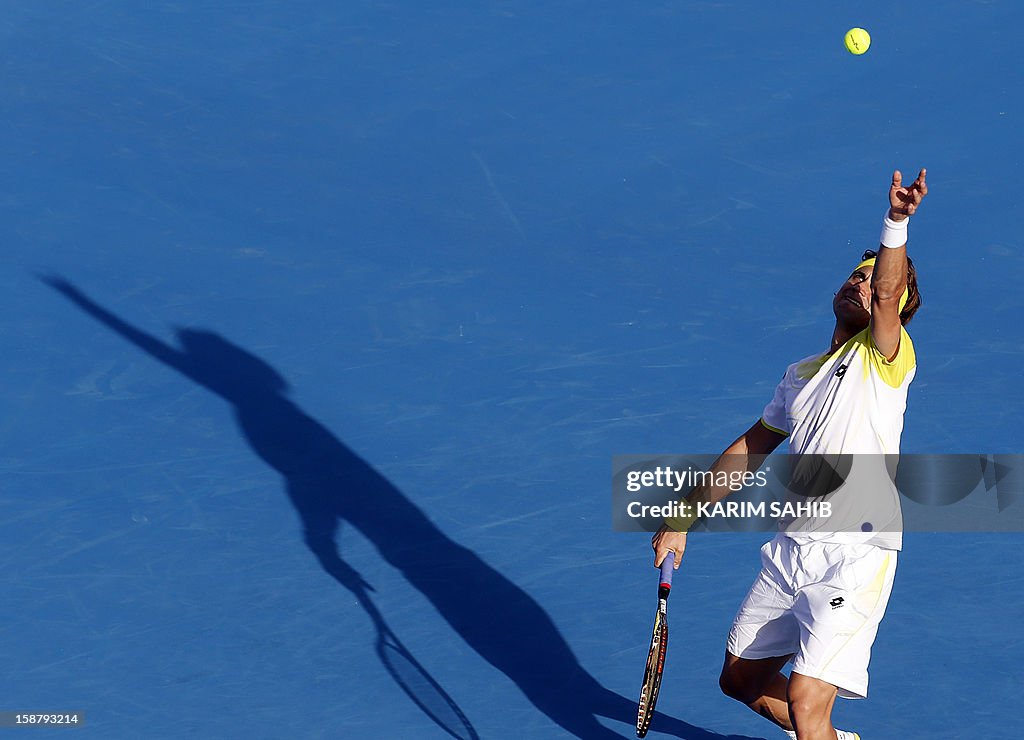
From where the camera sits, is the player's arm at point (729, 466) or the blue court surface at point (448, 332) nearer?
the player's arm at point (729, 466)

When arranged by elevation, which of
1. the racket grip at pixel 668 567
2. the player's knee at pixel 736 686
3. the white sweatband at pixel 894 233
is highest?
the white sweatband at pixel 894 233

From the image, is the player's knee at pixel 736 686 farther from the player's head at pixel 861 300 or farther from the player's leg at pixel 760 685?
the player's head at pixel 861 300

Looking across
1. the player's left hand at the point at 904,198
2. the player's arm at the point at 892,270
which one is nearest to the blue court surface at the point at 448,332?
the player's arm at the point at 892,270

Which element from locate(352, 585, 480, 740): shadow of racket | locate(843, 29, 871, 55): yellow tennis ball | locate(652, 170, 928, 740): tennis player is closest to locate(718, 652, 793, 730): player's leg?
locate(652, 170, 928, 740): tennis player

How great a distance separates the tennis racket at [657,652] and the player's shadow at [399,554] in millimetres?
732

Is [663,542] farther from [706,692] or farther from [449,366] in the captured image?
[449,366]

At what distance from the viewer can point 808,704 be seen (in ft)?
19.5

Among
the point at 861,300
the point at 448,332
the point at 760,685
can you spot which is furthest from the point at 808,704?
the point at 448,332

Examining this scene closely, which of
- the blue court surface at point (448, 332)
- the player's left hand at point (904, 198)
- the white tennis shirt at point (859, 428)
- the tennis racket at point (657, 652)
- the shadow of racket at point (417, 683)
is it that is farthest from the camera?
the blue court surface at point (448, 332)

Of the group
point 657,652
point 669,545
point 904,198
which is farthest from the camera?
point 669,545

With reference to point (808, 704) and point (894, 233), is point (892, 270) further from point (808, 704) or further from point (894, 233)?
point (808, 704)

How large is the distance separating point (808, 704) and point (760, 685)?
57cm

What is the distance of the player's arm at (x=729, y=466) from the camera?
Result: 6.37 meters

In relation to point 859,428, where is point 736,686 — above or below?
below
